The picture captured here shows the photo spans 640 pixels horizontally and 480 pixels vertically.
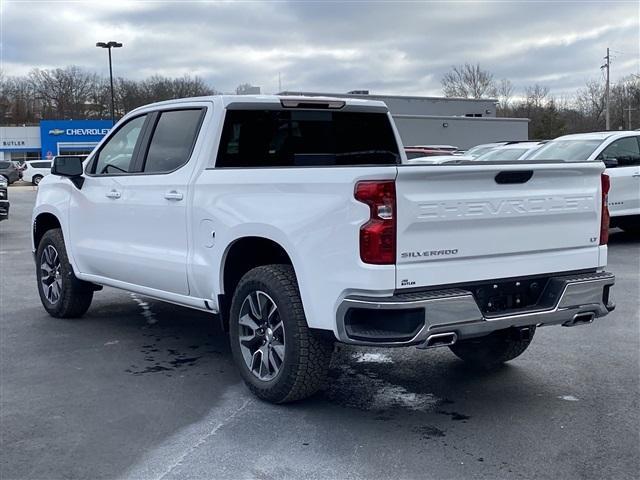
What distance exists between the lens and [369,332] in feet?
13.6

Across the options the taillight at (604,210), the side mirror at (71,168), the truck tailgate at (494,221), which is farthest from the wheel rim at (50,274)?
the taillight at (604,210)

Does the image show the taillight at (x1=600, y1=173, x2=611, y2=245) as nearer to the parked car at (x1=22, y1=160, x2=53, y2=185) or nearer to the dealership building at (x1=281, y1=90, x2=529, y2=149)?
the dealership building at (x1=281, y1=90, x2=529, y2=149)

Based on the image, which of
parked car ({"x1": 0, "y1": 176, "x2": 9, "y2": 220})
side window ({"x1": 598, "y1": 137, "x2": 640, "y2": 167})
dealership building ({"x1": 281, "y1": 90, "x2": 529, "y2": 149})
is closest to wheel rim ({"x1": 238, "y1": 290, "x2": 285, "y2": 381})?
side window ({"x1": 598, "y1": 137, "x2": 640, "y2": 167})

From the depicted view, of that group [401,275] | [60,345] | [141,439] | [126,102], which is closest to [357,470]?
[401,275]

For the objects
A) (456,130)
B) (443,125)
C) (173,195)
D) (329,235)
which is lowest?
(329,235)

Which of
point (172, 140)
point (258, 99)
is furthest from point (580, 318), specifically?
point (172, 140)

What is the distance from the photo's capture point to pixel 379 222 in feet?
13.3

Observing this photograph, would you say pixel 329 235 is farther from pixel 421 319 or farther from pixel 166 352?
pixel 166 352

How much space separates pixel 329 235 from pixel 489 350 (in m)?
2.11

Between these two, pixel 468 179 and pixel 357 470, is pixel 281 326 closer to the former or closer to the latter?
pixel 357 470

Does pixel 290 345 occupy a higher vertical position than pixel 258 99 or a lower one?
lower

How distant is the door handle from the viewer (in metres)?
5.56

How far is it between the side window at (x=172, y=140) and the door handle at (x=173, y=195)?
0.71ft

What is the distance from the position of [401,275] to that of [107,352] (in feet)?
10.7
